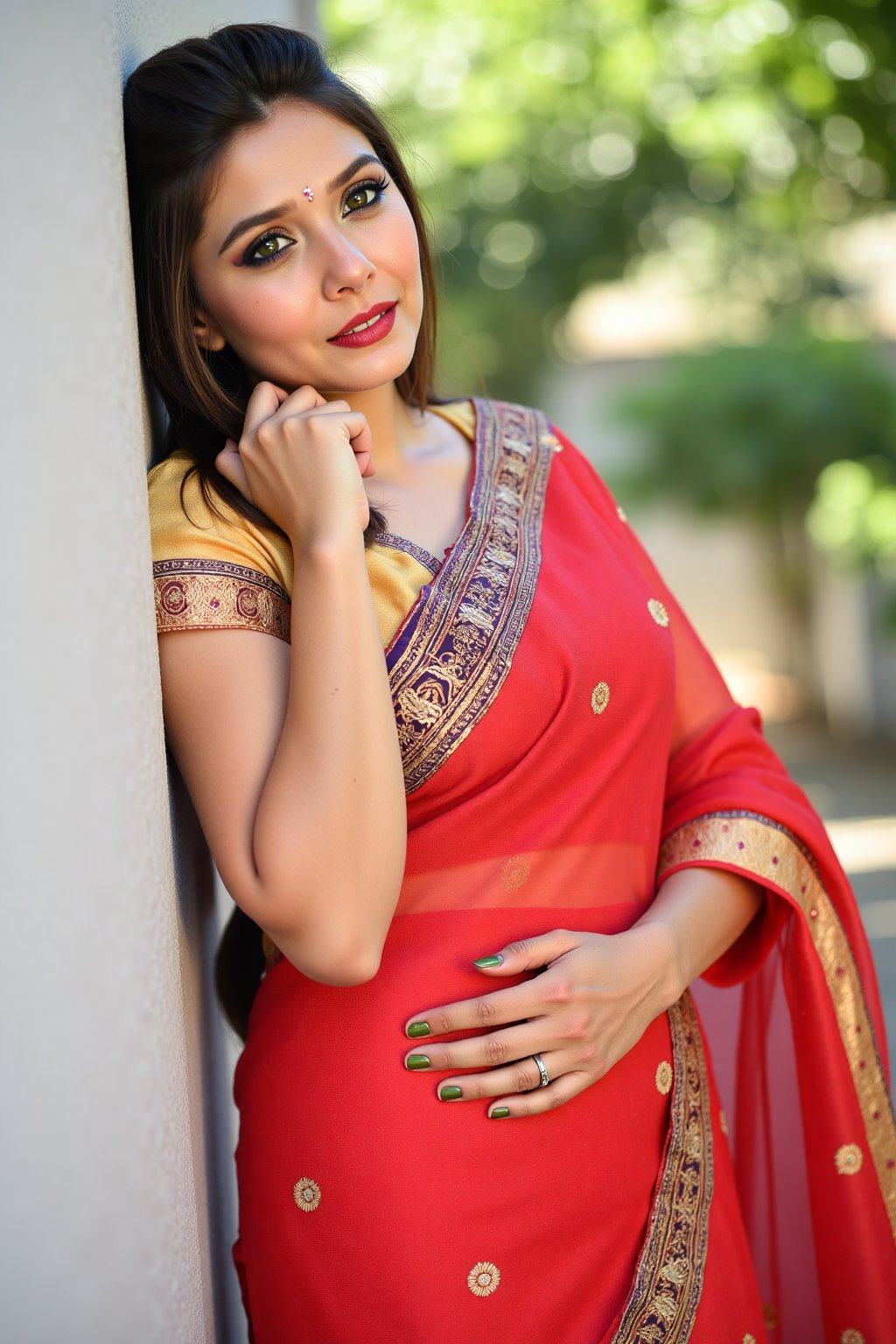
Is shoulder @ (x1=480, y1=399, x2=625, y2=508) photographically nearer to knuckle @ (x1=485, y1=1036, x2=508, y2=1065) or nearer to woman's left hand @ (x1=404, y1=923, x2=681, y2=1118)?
woman's left hand @ (x1=404, y1=923, x2=681, y2=1118)

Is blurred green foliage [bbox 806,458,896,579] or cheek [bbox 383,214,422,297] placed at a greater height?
blurred green foliage [bbox 806,458,896,579]

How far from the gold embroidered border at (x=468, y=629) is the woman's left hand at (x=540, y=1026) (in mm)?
212

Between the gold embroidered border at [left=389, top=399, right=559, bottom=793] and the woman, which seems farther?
the gold embroidered border at [left=389, top=399, right=559, bottom=793]

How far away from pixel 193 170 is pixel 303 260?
0.44 feet

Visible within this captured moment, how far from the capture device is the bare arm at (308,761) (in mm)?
1153

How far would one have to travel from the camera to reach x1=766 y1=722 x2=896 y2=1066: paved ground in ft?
15.4

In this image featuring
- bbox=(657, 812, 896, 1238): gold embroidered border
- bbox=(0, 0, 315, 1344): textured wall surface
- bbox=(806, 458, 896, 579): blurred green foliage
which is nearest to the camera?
bbox=(0, 0, 315, 1344): textured wall surface

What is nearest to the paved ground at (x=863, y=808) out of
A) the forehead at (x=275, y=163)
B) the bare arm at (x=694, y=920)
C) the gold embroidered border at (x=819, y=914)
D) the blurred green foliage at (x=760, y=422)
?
the blurred green foliage at (x=760, y=422)

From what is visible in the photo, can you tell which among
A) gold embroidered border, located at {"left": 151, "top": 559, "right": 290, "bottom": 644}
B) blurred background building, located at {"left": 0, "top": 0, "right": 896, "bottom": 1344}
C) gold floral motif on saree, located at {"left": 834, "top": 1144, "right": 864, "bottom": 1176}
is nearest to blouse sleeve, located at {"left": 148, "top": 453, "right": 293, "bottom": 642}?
gold embroidered border, located at {"left": 151, "top": 559, "right": 290, "bottom": 644}

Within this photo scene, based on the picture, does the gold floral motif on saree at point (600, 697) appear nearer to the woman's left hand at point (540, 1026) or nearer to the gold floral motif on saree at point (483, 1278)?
the woman's left hand at point (540, 1026)

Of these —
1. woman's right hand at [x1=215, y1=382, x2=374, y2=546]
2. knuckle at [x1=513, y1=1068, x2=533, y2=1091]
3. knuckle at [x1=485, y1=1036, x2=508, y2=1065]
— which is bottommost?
knuckle at [x1=513, y1=1068, x2=533, y2=1091]

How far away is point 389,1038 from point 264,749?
1.02ft

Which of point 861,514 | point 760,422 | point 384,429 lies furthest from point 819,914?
point 760,422

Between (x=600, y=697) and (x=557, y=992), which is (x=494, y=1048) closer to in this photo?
(x=557, y=992)
